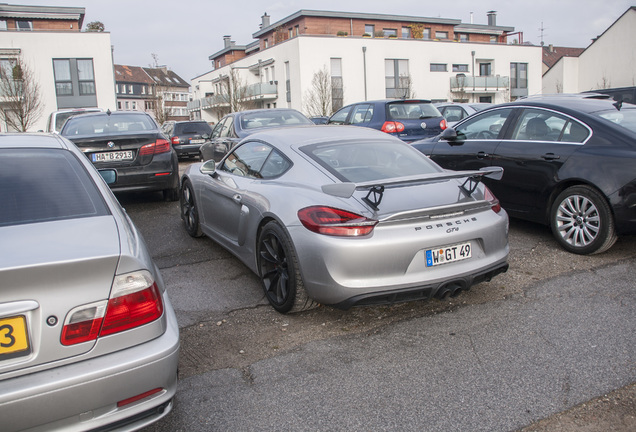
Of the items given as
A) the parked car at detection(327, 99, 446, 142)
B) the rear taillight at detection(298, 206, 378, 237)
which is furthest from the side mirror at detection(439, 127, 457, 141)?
the parked car at detection(327, 99, 446, 142)

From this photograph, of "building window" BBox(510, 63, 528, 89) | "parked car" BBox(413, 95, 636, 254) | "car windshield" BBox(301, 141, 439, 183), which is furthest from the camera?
"building window" BBox(510, 63, 528, 89)

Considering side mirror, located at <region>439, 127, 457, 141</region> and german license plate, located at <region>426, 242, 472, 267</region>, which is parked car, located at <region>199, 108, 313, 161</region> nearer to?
side mirror, located at <region>439, 127, 457, 141</region>

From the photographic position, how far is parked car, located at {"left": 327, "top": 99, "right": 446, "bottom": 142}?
10445 millimetres

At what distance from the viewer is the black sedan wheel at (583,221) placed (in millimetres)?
4863

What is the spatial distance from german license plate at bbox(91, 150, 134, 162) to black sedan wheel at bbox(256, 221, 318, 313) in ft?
14.2

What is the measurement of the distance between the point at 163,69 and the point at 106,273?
372 feet

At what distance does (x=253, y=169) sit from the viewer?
473cm

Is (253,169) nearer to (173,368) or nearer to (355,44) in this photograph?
(173,368)

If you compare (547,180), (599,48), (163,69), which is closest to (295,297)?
(547,180)

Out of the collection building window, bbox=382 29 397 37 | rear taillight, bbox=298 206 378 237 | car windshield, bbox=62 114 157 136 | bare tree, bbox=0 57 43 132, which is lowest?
rear taillight, bbox=298 206 378 237

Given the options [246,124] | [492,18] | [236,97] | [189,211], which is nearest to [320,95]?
[236,97]

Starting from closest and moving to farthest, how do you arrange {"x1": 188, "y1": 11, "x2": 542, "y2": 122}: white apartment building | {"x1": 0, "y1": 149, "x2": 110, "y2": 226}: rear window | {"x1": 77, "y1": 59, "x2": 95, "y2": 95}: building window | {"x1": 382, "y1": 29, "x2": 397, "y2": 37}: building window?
{"x1": 0, "y1": 149, "x2": 110, "y2": 226}: rear window → {"x1": 77, "y1": 59, "x2": 95, "y2": 95}: building window → {"x1": 188, "y1": 11, "x2": 542, "y2": 122}: white apartment building → {"x1": 382, "y1": 29, "x2": 397, "y2": 37}: building window

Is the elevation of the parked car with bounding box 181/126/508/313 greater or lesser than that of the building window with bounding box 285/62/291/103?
lesser

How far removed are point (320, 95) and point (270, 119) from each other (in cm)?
3114
